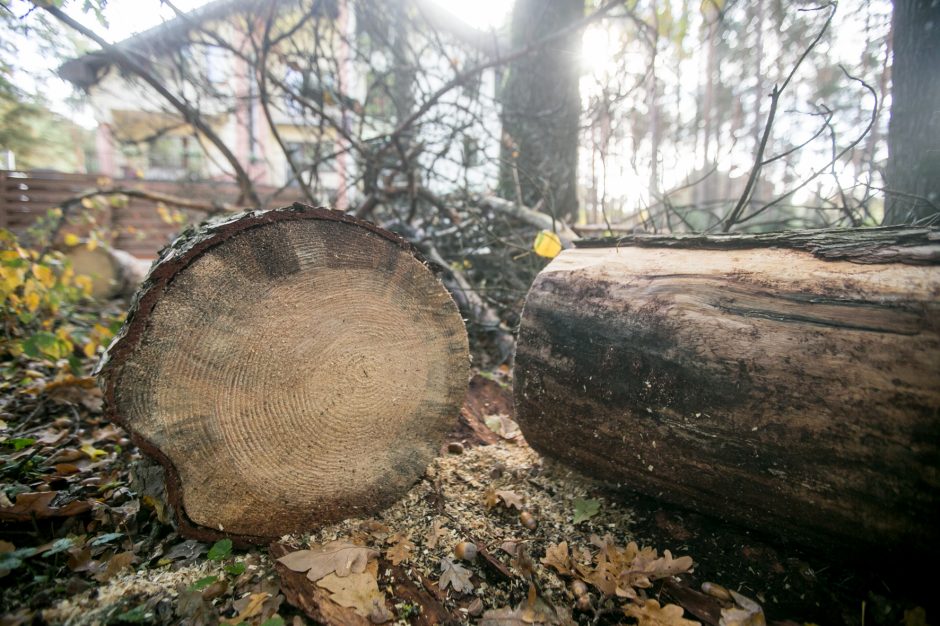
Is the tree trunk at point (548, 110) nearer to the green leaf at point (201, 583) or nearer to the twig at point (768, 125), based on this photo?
the twig at point (768, 125)

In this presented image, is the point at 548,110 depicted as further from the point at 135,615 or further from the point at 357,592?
the point at 135,615

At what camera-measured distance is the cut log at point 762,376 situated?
1.09m

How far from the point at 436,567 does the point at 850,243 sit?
1.54 m

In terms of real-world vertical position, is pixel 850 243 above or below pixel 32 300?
above

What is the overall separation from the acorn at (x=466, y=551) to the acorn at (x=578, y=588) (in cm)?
31

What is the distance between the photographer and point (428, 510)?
64.7 inches

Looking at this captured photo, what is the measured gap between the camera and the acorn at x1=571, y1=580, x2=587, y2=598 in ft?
4.30

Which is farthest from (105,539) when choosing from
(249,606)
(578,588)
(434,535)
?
(578,588)

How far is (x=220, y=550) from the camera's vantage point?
1.31m

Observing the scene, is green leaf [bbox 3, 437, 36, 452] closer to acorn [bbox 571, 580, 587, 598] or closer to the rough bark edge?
acorn [bbox 571, 580, 587, 598]

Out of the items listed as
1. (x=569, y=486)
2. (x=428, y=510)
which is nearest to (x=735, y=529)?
(x=569, y=486)

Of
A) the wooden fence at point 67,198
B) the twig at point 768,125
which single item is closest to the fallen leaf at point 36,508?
the twig at point 768,125

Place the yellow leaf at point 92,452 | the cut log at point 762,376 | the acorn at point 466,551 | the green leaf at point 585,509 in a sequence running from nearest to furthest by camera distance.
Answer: the cut log at point 762,376
the acorn at point 466,551
the green leaf at point 585,509
the yellow leaf at point 92,452

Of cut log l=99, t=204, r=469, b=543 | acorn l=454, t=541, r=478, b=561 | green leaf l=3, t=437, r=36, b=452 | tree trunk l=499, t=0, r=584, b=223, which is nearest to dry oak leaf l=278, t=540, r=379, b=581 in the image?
cut log l=99, t=204, r=469, b=543
